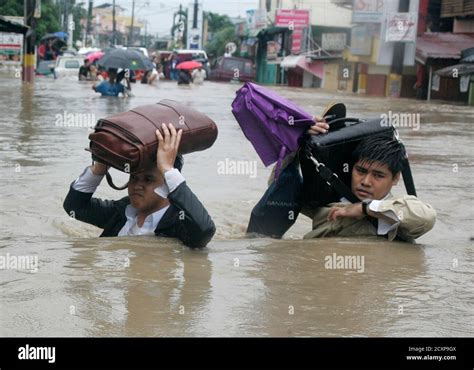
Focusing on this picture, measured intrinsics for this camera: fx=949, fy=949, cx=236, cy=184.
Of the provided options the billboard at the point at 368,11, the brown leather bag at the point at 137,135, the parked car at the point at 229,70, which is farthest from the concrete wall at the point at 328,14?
the brown leather bag at the point at 137,135

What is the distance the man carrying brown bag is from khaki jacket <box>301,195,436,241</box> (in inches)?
32.2

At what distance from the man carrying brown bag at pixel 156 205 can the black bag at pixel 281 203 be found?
1.82 ft

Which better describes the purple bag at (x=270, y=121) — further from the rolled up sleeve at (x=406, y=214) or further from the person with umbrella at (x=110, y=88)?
the person with umbrella at (x=110, y=88)

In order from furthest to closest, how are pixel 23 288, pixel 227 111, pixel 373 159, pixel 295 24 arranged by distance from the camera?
pixel 295 24, pixel 227 111, pixel 373 159, pixel 23 288

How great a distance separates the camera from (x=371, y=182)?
5086 millimetres

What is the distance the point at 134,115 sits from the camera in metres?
4.59

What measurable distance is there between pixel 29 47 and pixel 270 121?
2708 cm

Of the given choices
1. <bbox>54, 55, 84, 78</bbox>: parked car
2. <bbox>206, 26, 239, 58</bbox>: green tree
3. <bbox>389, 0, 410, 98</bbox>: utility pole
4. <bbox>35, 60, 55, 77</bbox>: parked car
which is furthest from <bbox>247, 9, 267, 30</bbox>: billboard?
<bbox>389, 0, 410, 98</bbox>: utility pole

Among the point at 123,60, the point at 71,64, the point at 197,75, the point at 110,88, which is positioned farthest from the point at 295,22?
the point at 110,88

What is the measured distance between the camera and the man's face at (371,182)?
16.6 ft
